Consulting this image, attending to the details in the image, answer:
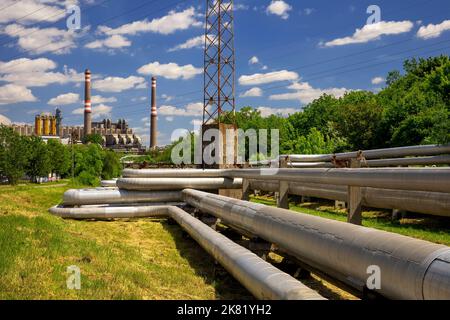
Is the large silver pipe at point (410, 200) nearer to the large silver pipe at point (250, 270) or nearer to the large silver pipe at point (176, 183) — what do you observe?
the large silver pipe at point (250, 270)

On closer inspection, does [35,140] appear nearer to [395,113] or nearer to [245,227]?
[395,113]

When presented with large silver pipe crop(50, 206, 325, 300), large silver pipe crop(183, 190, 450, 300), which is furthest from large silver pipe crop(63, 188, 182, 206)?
large silver pipe crop(183, 190, 450, 300)

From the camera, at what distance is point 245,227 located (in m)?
9.30

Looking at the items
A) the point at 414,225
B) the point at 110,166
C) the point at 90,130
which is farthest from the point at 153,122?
the point at 414,225

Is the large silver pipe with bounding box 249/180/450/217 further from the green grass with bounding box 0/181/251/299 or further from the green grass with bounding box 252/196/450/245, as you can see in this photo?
the green grass with bounding box 0/181/251/299

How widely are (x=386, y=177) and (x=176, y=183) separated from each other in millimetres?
10106

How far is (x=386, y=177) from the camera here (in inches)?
255

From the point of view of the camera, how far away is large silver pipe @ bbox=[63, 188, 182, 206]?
1502 centimetres

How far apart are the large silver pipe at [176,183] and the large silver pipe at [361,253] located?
7239 mm

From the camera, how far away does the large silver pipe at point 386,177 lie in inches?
222

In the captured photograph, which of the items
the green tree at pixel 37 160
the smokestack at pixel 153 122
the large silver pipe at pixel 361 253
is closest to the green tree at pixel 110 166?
the green tree at pixel 37 160

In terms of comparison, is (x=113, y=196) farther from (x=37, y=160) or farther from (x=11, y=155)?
(x=37, y=160)
